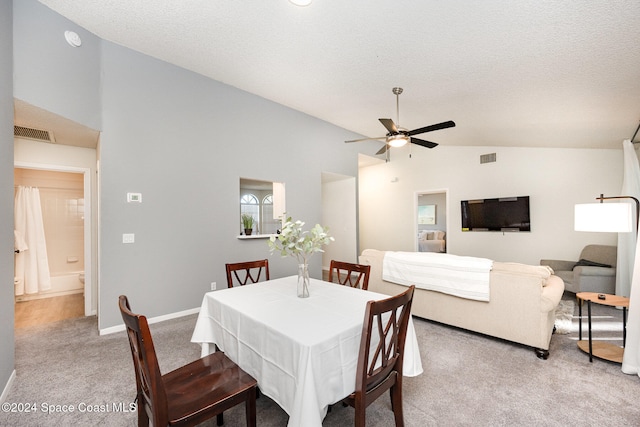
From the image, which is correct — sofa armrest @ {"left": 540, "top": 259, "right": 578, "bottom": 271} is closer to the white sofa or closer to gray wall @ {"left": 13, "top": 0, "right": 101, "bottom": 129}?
the white sofa

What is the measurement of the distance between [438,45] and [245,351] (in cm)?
298

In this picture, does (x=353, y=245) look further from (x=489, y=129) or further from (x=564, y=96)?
(x=564, y=96)

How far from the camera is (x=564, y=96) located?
302cm

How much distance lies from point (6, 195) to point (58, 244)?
142 inches

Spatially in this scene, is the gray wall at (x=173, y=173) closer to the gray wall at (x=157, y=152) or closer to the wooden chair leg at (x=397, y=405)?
the gray wall at (x=157, y=152)

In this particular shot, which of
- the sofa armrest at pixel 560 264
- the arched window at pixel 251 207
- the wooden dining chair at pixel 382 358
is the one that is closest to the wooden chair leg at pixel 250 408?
the wooden dining chair at pixel 382 358

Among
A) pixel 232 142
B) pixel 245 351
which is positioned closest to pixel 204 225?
pixel 232 142

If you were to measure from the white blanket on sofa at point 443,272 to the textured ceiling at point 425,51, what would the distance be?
192 centimetres

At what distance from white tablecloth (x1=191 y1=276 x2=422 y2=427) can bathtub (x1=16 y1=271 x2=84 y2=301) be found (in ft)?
14.0

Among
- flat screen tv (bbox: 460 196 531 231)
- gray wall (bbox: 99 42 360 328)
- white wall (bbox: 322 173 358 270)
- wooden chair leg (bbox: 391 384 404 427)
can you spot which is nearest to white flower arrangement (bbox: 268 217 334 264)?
wooden chair leg (bbox: 391 384 404 427)

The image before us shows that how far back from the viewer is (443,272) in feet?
10.0

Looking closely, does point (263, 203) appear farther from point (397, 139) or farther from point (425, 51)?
point (425, 51)

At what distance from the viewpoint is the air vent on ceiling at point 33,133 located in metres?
3.12

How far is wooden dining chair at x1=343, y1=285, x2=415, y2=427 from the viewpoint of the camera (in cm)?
129
